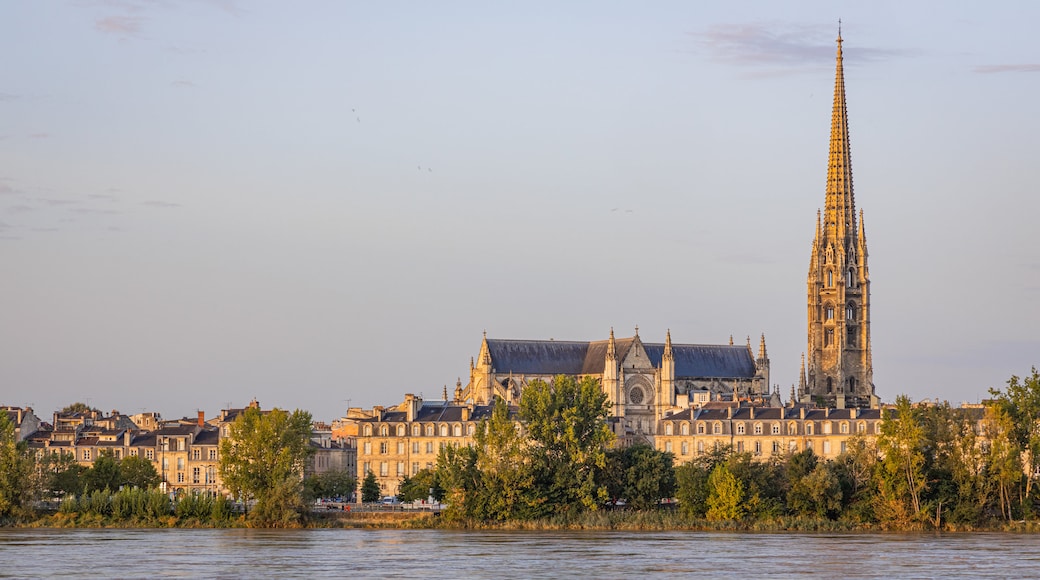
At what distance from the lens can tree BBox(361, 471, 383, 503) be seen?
125375mm

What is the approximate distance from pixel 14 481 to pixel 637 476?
99.5 ft

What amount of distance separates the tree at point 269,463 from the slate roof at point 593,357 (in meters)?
62.4

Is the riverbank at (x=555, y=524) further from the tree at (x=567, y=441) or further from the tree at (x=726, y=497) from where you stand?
the tree at (x=567, y=441)

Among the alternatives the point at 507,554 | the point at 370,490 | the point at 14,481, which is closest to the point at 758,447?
the point at 370,490

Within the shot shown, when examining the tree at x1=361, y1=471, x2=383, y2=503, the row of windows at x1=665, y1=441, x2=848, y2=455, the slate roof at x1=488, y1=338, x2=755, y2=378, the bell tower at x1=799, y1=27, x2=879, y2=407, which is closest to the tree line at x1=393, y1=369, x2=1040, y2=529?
the tree at x1=361, y1=471, x2=383, y2=503

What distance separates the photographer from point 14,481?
98.1m

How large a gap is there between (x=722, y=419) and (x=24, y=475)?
53.6 meters

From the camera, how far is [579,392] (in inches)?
3917

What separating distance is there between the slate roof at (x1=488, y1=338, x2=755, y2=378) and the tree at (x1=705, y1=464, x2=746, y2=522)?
220 feet

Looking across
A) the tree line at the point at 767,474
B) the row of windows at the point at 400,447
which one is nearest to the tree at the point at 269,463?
the tree line at the point at 767,474

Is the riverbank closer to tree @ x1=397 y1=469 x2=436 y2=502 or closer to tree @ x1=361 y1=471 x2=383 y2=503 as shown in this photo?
tree @ x1=397 y1=469 x2=436 y2=502

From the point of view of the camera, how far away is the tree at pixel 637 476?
9744 centimetres

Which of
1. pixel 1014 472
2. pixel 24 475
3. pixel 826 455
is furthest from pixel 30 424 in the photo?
pixel 1014 472

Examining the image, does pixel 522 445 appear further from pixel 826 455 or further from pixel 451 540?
pixel 826 455
